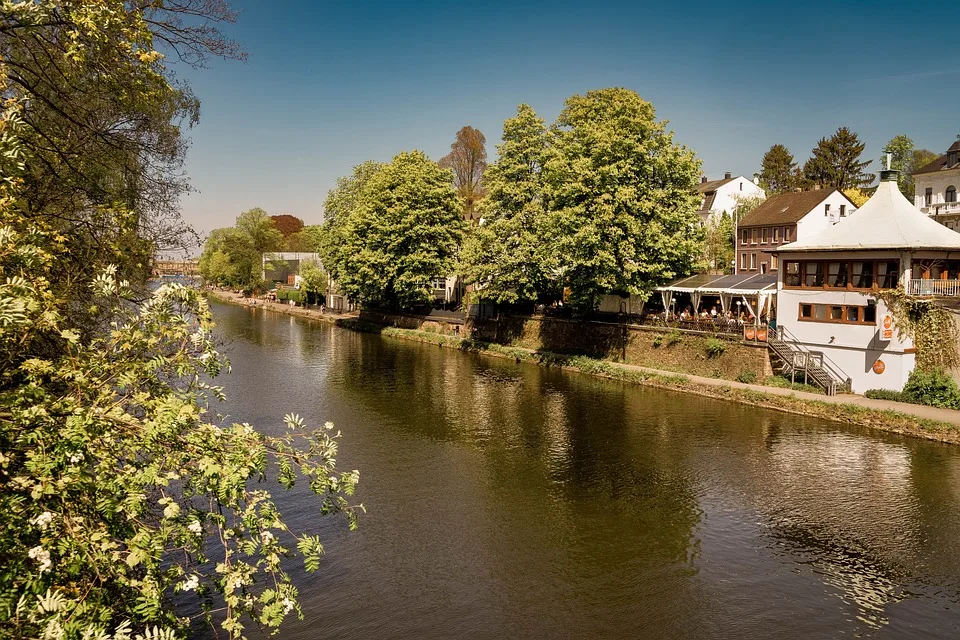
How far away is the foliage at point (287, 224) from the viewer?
167875 millimetres

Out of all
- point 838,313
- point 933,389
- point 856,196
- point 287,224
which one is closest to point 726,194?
point 856,196

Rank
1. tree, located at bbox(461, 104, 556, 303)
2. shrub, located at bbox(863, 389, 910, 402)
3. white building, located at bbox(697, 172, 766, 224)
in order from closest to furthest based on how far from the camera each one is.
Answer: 1. shrub, located at bbox(863, 389, 910, 402)
2. tree, located at bbox(461, 104, 556, 303)
3. white building, located at bbox(697, 172, 766, 224)

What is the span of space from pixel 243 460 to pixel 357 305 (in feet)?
233

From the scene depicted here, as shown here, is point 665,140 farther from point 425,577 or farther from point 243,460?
point 243,460

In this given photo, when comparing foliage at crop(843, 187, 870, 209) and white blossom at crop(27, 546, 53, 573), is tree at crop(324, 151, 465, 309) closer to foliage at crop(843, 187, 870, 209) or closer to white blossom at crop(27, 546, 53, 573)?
foliage at crop(843, 187, 870, 209)

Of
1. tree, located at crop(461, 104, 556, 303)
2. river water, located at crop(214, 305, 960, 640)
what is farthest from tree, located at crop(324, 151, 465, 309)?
river water, located at crop(214, 305, 960, 640)

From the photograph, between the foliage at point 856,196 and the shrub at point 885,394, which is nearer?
the shrub at point 885,394

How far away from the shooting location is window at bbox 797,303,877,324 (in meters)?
31.3

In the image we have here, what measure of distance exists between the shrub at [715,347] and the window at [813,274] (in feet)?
17.1

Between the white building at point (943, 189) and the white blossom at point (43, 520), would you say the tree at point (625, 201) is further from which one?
the white blossom at point (43, 520)

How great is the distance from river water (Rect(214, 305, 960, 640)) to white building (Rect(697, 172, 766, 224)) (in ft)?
164

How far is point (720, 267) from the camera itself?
70.0 m

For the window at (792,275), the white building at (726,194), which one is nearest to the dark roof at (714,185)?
the white building at (726,194)

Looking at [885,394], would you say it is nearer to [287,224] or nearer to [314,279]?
[314,279]
